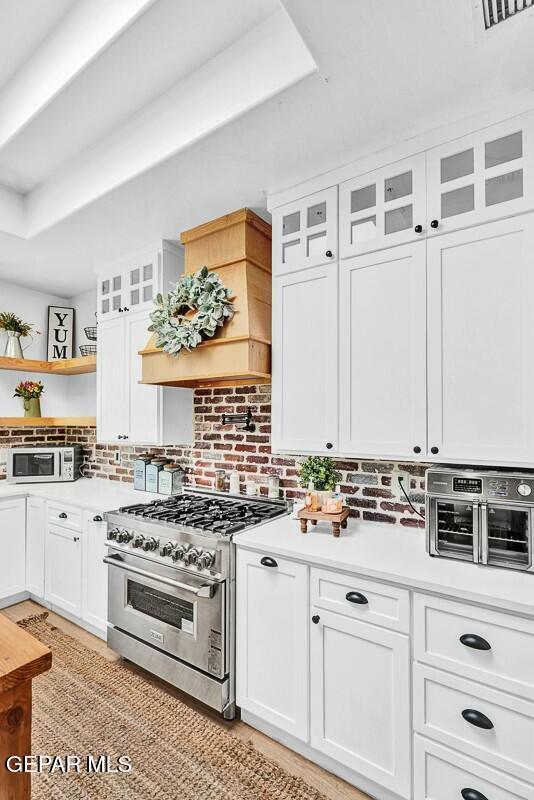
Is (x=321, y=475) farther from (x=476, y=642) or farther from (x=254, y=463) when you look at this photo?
(x=476, y=642)

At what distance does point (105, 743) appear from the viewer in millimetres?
1993

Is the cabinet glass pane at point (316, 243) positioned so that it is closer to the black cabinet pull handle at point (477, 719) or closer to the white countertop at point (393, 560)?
the white countertop at point (393, 560)

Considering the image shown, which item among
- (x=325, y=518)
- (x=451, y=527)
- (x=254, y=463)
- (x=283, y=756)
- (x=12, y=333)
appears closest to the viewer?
(x=451, y=527)

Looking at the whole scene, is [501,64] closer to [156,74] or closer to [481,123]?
[481,123]

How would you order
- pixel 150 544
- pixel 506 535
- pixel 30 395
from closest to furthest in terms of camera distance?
pixel 506 535 → pixel 150 544 → pixel 30 395

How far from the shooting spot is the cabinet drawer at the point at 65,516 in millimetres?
3031

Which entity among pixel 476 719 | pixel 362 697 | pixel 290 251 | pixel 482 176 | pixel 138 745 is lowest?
pixel 138 745

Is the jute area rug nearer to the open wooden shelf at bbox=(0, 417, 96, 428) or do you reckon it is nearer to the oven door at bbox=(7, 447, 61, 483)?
the oven door at bbox=(7, 447, 61, 483)

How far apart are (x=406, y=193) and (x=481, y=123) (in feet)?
1.20

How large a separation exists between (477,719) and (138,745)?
1.51 metres

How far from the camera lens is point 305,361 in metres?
2.23

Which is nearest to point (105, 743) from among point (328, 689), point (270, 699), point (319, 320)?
point (270, 699)

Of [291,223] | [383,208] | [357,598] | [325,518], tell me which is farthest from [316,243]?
[357,598]

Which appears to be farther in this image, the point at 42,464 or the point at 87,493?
the point at 42,464
